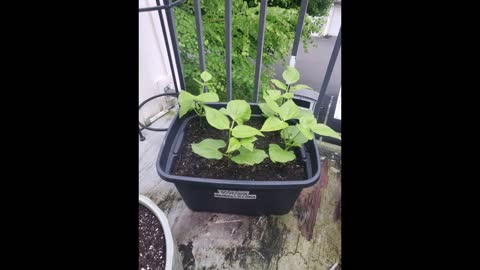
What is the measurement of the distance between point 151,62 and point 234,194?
66 centimetres

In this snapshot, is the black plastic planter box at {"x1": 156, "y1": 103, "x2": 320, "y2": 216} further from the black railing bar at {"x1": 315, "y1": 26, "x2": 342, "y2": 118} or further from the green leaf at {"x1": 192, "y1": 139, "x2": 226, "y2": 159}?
the black railing bar at {"x1": 315, "y1": 26, "x2": 342, "y2": 118}

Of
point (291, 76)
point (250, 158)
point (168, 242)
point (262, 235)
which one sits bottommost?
point (262, 235)

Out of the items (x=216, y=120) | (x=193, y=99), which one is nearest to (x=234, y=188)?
(x=216, y=120)

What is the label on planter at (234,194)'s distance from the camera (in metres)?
0.58

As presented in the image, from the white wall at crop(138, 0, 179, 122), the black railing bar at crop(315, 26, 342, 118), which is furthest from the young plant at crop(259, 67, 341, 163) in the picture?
the white wall at crop(138, 0, 179, 122)

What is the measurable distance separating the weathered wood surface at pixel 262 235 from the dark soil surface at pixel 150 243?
0.46ft

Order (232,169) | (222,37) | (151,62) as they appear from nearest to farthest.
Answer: (232,169) < (151,62) < (222,37)

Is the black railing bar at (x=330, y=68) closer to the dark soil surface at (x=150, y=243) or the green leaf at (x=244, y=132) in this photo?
the green leaf at (x=244, y=132)

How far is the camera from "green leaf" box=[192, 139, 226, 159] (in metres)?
0.55

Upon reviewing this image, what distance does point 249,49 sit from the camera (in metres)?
1.41

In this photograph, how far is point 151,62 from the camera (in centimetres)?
99

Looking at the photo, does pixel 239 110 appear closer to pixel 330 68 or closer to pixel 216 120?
pixel 216 120
